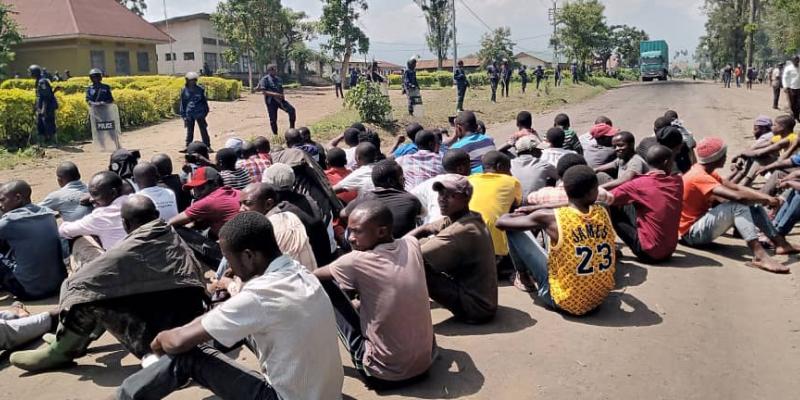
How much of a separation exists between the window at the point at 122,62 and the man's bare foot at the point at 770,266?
3217cm

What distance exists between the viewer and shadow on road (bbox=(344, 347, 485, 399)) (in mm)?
3707

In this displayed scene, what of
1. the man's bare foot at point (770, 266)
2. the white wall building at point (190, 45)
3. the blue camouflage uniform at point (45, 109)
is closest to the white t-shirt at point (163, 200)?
the man's bare foot at point (770, 266)

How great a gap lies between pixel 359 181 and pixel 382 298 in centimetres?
274

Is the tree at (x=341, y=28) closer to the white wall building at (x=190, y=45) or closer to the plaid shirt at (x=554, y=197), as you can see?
the white wall building at (x=190, y=45)

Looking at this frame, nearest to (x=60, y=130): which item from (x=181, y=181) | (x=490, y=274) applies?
(x=181, y=181)

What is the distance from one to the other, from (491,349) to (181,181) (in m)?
4.08

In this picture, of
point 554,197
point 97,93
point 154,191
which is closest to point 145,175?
point 154,191

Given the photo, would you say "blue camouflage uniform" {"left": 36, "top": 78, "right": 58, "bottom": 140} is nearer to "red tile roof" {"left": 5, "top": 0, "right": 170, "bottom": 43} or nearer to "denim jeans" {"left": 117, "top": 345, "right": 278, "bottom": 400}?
"denim jeans" {"left": 117, "top": 345, "right": 278, "bottom": 400}

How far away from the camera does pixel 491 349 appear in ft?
14.0

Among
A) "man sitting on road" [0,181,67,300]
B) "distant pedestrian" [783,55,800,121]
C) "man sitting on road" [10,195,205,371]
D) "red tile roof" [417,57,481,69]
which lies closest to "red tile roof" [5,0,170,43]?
"man sitting on road" [0,181,67,300]

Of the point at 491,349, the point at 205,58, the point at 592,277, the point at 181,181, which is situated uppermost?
the point at 205,58

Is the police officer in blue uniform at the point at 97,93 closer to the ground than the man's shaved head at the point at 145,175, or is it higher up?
higher up

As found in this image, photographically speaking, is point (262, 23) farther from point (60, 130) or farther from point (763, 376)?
point (763, 376)

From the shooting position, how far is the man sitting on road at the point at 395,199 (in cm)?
486
